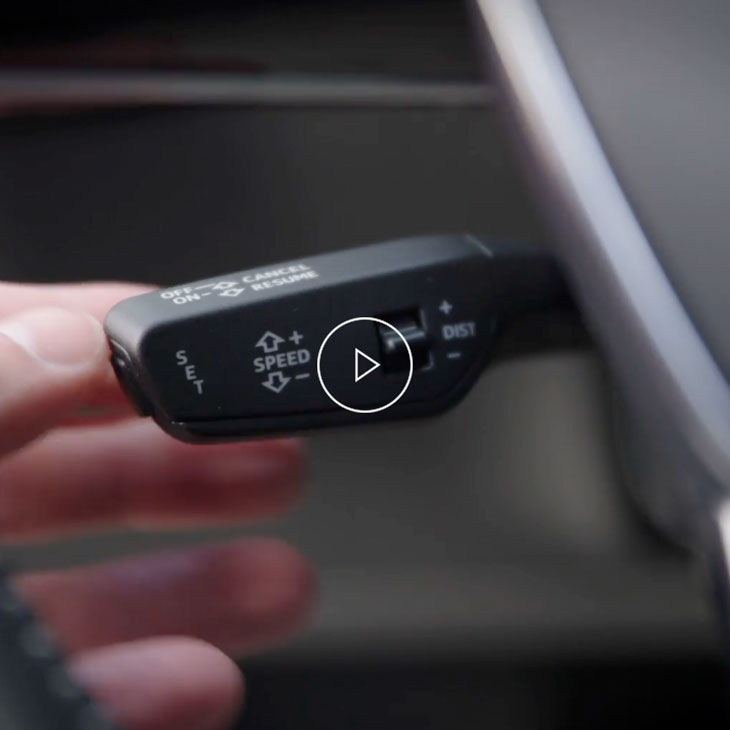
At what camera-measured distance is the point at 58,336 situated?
16.0 inches

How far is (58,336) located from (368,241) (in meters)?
0.27

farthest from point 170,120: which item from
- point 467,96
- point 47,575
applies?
point 47,575

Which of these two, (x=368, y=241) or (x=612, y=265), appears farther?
(x=368, y=241)

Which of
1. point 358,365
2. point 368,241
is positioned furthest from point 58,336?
point 368,241

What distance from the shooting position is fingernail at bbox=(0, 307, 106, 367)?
1.32ft

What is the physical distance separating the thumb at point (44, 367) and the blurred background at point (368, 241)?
0.20 m

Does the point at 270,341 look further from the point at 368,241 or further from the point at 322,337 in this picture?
the point at 368,241

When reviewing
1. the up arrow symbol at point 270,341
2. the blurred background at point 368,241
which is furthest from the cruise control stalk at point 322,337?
the blurred background at point 368,241

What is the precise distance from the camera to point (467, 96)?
606mm

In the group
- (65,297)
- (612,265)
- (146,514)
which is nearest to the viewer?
(612,265)

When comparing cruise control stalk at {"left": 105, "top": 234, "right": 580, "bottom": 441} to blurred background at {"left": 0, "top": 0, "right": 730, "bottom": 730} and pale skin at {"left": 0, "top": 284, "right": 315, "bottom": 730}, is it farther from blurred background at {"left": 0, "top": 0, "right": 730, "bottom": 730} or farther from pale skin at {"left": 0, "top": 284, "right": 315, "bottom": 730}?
blurred background at {"left": 0, "top": 0, "right": 730, "bottom": 730}

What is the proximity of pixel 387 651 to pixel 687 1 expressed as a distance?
0.37 metres

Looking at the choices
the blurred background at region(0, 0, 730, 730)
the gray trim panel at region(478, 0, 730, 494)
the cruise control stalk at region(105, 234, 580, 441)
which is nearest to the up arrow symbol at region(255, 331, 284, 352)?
the cruise control stalk at region(105, 234, 580, 441)

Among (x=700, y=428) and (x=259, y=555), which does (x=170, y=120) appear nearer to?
(x=259, y=555)
